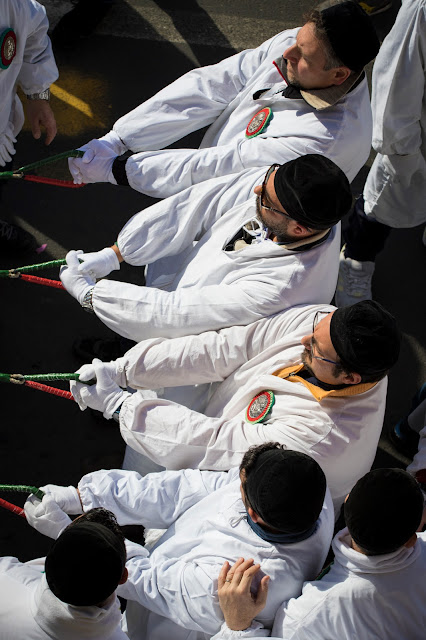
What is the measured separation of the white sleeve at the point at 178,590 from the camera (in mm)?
2488

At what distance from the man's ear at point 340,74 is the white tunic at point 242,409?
1.20 m

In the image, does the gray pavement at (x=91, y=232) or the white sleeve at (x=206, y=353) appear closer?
the white sleeve at (x=206, y=353)

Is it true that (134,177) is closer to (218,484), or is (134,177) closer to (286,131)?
(286,131)

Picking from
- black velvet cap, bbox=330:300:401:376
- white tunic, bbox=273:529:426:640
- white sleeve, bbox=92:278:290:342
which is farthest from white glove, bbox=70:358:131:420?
white tunic, bbox=273:529:426:640

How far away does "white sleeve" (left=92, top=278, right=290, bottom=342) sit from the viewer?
3.12 metres

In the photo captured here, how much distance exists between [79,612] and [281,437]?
1.00 metres

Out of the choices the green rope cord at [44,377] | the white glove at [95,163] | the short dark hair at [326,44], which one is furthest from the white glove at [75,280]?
the short dark hair at [326,44]

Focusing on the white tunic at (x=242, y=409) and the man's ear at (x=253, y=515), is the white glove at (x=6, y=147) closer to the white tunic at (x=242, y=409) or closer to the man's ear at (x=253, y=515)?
the white tunic at (x=242, y=409)

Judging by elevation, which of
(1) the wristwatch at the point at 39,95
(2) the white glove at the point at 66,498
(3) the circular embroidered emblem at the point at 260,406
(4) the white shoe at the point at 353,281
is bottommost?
(4) the white shoe at the point at 353,281

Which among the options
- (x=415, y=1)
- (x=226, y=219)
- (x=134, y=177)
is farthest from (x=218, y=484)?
(x=415, y=1)

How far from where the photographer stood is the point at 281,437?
9.14 feet

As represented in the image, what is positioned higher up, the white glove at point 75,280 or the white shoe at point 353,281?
the white glove at point 75,280

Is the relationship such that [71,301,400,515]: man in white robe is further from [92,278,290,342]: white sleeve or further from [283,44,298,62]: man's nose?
[283,44,298,62]: man's nose

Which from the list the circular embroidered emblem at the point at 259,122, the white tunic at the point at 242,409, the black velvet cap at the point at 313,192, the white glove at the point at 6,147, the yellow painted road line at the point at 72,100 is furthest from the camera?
the yellow painted road line at the point at 72,100
